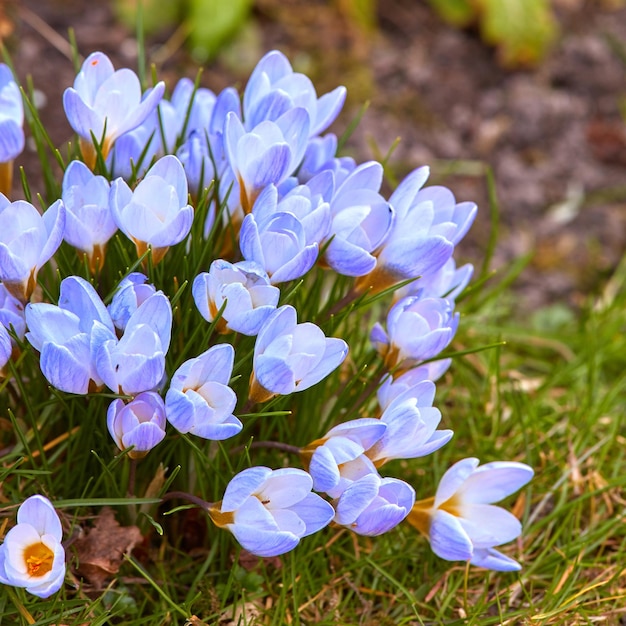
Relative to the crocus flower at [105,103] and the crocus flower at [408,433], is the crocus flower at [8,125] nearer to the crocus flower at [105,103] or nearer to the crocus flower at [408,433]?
the crocus flower at [105,103]

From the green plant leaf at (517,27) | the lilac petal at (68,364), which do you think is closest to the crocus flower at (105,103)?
A: the lilac petal at (68,364)

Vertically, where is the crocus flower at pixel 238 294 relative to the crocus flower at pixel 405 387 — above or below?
above

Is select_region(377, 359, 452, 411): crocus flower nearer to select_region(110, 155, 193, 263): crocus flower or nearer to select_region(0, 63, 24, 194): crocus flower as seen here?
select_region(110, 155, 193, 263): crocus flower

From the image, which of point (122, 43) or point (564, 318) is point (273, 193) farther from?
point (122, 43)

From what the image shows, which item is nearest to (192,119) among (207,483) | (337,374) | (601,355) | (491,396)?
(337,374)

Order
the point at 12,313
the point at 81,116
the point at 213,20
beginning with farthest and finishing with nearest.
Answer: the point at 213,20 < the point at 81,116 < the point at 12,313

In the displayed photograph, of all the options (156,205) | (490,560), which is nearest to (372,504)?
(490,560)

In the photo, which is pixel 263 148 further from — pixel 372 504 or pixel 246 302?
pixel 372 504
